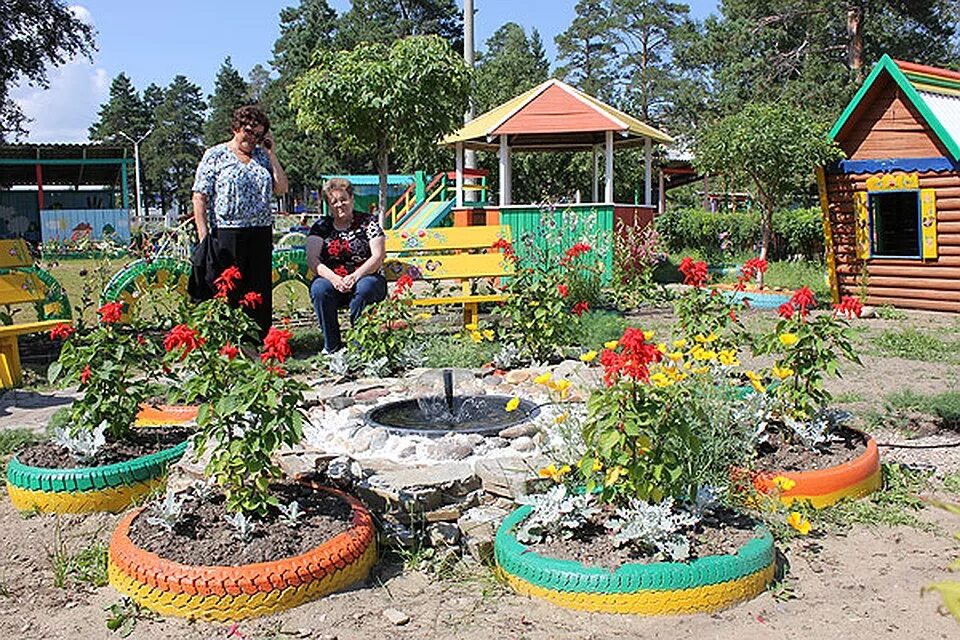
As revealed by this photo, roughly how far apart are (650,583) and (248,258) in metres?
3.76

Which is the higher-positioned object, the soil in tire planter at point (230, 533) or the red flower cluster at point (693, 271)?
the red flower cluster at point (693, 271)

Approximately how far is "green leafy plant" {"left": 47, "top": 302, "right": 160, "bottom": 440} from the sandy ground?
58 cm

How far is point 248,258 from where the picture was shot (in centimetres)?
Answer: 591

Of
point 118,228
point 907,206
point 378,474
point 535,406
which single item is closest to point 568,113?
point 907,206

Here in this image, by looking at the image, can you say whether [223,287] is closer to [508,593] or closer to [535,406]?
[535,406]

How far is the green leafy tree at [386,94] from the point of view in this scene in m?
11.4

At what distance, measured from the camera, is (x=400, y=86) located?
11.4 metres

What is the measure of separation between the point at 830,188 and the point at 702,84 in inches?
977

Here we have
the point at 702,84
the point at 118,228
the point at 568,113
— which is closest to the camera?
the point at 568,113

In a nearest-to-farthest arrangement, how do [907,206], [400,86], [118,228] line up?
[400,86]
[907,206]
[118,228]

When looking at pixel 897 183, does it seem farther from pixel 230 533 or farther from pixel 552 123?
pixel 230 533

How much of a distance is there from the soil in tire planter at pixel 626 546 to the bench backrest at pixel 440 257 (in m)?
5.21

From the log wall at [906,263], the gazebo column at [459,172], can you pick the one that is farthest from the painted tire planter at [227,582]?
the gazebo column at [459,172]

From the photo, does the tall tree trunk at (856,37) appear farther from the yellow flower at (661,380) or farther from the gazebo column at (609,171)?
the yellow flower at (661,380)
